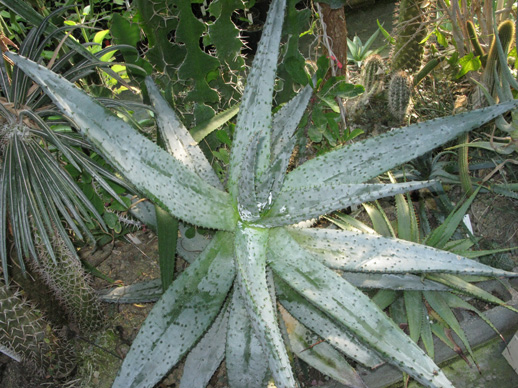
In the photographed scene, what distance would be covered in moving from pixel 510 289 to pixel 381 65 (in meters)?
1.12

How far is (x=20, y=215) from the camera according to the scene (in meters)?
0.96

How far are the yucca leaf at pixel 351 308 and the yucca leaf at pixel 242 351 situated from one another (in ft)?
0.53

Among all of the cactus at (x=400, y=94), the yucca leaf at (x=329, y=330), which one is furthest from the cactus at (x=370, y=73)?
the yucca leaf at (x=329, y=330)

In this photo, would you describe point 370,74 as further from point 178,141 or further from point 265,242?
point 265,242

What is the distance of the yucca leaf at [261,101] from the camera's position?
3.36ft

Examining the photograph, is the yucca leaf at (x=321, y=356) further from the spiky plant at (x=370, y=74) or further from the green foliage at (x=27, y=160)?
the spiky plant at (x=370, y=74)

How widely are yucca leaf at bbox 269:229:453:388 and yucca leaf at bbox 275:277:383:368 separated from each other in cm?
12

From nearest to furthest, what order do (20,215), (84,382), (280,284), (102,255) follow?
(20,215) → (280,284) → (84,382) → (102,255)

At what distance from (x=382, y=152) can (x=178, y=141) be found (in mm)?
553

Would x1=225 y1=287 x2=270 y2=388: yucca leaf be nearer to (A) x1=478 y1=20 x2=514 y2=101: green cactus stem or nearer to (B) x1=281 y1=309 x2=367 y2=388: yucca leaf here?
(B) x1=281 y1=309 x2=367 y2=388: yucca leaf

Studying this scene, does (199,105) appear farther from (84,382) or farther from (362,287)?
(84,382)

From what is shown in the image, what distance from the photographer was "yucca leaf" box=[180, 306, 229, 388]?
110 cm

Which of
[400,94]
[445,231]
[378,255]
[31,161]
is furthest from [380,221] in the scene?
[31,161]

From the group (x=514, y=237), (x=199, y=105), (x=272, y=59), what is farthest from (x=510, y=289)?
(x=199, y=105)
